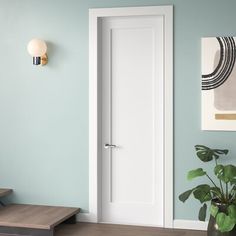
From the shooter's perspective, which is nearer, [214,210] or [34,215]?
[214,210]

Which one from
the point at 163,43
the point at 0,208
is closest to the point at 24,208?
the point at 0,208

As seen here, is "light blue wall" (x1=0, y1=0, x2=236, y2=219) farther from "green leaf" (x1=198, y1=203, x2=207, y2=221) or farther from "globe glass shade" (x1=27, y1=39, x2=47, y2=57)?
"green leaf" (x1=198, y1=203, x2=207, y2=221)

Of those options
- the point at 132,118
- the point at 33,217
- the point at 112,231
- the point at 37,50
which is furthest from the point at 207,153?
the point at 37,50

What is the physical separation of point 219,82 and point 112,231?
1.81 meters

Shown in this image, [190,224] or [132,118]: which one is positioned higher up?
[132,118]

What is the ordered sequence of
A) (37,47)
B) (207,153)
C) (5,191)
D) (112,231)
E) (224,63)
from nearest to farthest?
(207,153) < (224,63) < (112,231) < (37,47) < (5,191)

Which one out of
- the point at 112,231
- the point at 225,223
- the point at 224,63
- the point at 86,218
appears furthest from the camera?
the point at 86,218

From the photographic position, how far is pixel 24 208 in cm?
578

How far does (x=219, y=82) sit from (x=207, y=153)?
726 mm

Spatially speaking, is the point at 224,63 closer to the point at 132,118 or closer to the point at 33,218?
the point at 132,118

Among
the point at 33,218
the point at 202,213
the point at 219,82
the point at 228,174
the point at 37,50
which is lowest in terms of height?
the point at 33,218

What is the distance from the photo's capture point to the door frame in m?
5.45

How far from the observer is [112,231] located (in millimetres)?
5398

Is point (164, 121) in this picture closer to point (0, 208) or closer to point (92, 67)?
point (92, 67)
